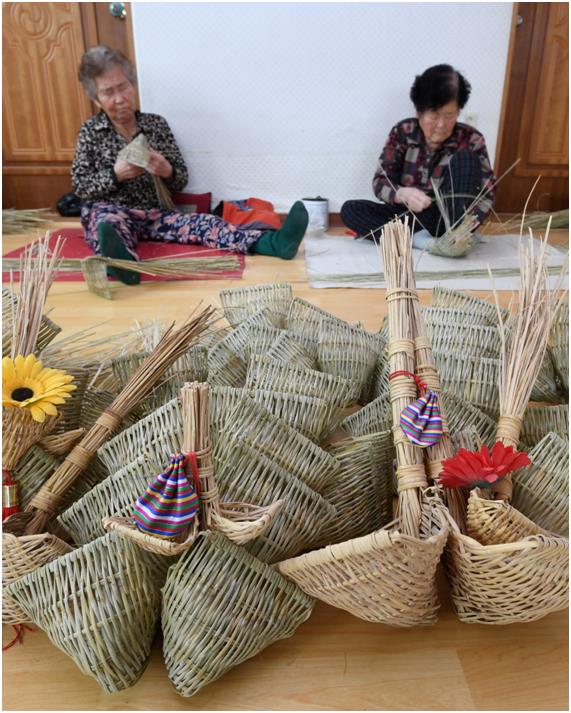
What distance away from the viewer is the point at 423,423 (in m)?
0.69

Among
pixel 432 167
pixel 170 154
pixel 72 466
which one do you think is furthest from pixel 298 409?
pixel 170 154

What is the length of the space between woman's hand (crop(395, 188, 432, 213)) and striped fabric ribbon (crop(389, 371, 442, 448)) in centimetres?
231

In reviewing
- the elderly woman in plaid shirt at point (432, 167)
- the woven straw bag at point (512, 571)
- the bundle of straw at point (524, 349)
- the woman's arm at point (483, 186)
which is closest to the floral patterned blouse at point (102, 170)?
the elderly woman in plaid shirt at point (432, 167)

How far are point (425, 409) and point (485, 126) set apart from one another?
3.31 m

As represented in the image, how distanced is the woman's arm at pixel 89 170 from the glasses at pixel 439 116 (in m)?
1.53

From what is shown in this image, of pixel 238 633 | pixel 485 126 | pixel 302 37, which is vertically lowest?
pixel 238 633

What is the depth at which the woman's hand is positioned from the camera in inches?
111

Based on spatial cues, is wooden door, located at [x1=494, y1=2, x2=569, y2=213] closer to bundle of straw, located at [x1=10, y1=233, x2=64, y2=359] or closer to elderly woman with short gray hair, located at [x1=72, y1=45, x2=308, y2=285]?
elderly woman with short gray hair, located at [x1=72, y1=45, x2=308, y2=285]

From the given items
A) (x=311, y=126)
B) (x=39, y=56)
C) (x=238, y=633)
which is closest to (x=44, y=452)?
(x=238, y=633)

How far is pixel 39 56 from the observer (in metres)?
3.45

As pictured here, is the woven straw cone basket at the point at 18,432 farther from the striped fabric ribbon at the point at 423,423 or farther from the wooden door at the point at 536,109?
the wooden door at the point at 536,109

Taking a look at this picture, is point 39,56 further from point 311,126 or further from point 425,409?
point 425,409

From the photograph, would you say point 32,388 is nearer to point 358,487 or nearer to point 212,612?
point 212,612

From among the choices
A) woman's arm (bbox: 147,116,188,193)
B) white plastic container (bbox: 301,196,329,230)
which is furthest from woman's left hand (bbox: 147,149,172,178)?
white plastic container (bbox: 301,196,329,230)
